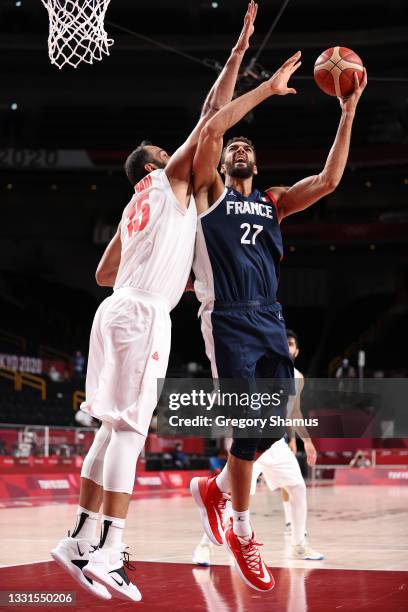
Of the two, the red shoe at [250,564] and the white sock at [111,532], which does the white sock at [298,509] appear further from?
the white sock at [111,532]

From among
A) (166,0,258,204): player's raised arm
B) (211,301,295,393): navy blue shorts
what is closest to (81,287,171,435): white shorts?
(211,301,295,393): navy blue shorts

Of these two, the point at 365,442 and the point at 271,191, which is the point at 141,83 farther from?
the point at 271,191

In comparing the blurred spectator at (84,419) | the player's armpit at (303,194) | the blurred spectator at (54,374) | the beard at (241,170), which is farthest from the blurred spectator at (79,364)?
the beard at (241,170)

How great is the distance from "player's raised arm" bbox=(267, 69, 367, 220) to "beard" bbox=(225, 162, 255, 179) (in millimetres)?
272

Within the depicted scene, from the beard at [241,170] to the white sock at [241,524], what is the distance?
202cm

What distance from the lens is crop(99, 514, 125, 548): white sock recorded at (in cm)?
447

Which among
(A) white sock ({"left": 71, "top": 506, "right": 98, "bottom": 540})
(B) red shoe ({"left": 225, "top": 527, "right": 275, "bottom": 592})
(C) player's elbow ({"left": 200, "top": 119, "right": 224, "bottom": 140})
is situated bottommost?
(B) red shoe ({"left": 225, "top": 527, "right": 275, "bottom": 592})

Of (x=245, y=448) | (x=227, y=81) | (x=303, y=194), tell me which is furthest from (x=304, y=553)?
(x=227, y=81)

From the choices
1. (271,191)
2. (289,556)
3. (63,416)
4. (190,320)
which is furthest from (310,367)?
(271,191)

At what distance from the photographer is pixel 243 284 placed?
520 cm

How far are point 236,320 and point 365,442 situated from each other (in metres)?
21.8

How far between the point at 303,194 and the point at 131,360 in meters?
1.63

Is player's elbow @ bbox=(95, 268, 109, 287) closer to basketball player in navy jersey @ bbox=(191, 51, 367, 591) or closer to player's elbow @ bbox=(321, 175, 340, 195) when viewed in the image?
basketball player in navy jersey @ bbox=(191, 51, 367, 591)

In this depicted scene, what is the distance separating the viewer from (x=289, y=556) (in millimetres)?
7727
